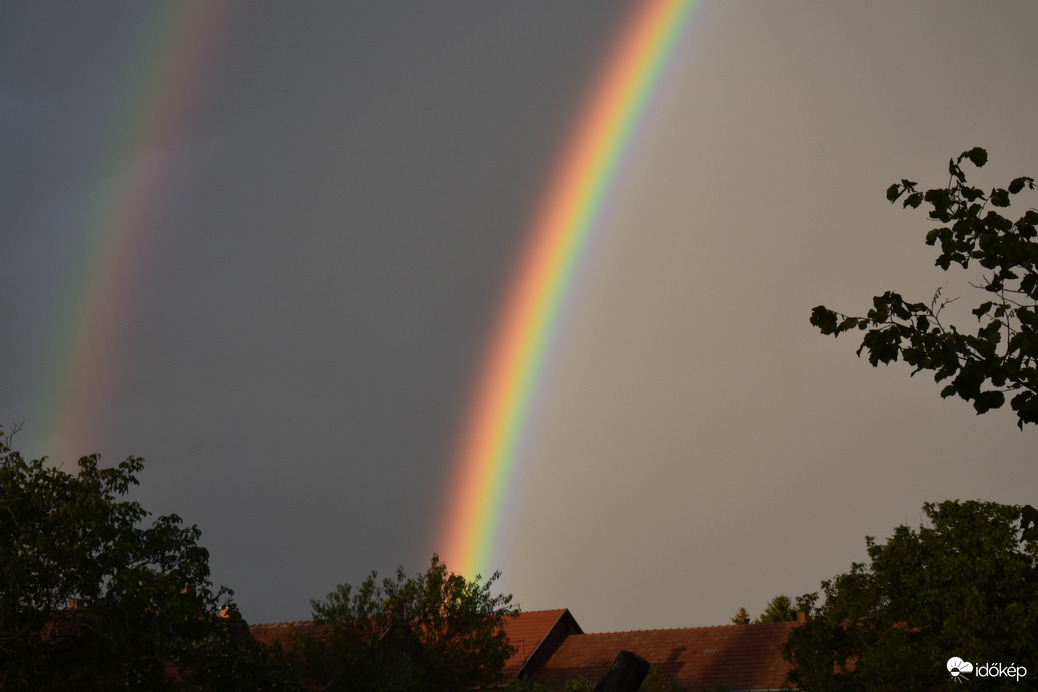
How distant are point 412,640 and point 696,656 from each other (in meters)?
18.3

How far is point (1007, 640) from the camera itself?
2288 cm

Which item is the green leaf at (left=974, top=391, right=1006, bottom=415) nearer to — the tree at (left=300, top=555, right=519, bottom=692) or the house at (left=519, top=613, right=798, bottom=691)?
the tree at (left=300, top=555, right=519, bottom=692)

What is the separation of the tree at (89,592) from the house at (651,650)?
13.6m

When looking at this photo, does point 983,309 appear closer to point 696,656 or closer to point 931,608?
point 931,608

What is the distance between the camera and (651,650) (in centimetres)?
4756

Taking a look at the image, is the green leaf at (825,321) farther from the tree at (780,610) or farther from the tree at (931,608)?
the tree at (780,610)

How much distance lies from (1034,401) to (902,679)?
21056 millimetres

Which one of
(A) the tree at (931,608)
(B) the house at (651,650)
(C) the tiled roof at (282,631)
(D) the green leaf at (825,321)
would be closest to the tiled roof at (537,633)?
(B) the house at (651,650)

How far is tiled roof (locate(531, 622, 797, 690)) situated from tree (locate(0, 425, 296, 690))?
20689mm

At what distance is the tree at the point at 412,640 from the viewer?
30.1 m

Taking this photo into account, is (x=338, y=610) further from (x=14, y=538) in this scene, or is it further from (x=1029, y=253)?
→ (x=1029, y=253)

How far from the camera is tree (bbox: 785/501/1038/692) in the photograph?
904 inches

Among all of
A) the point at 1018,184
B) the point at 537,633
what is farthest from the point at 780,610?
the point at 1018,184

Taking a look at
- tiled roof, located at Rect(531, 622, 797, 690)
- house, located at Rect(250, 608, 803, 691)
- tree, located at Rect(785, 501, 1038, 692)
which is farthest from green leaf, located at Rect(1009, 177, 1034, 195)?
tiled roof, located at Rect(531, 622, 797, 690)
